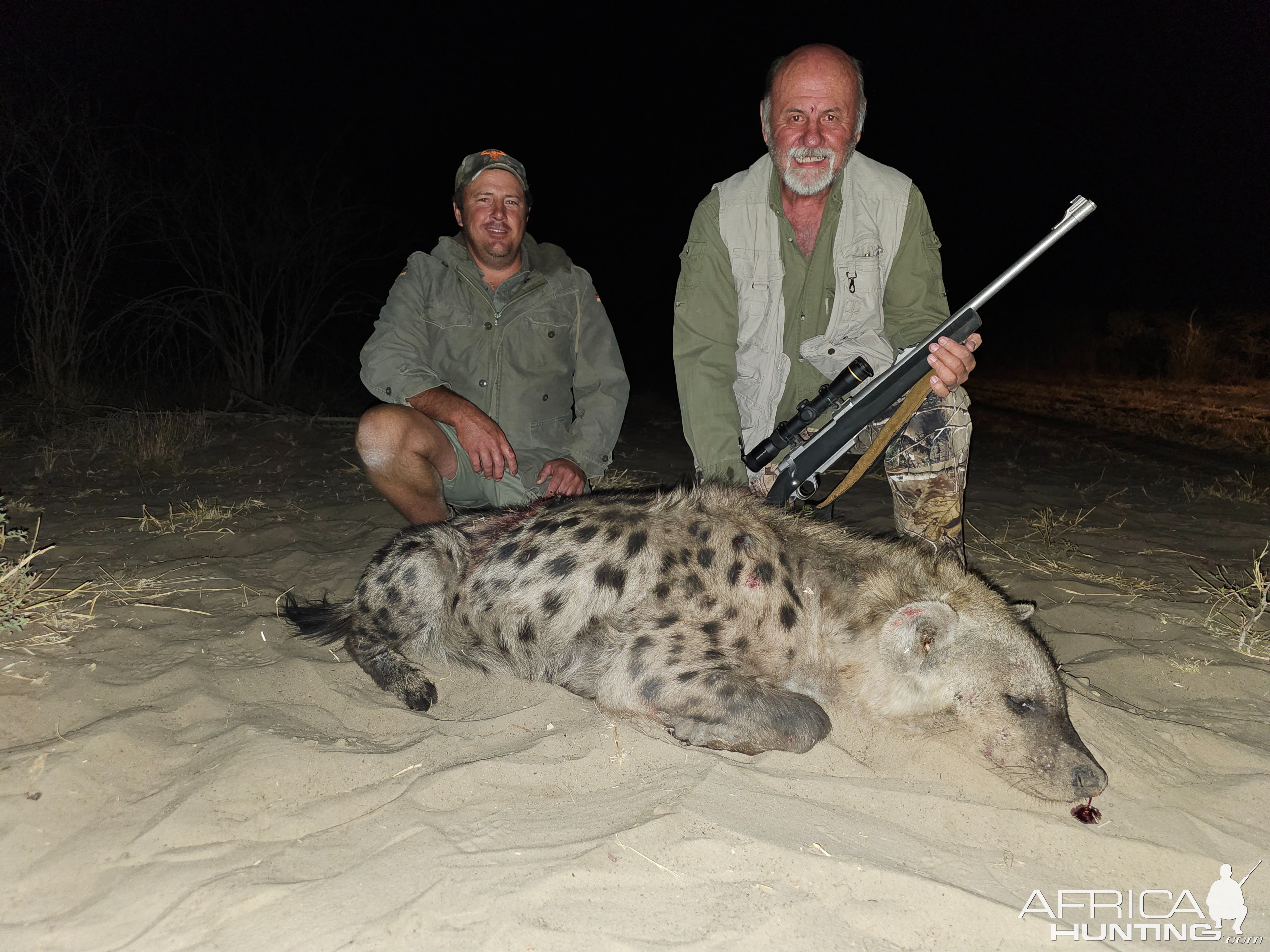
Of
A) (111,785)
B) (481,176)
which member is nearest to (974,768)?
(111,785)

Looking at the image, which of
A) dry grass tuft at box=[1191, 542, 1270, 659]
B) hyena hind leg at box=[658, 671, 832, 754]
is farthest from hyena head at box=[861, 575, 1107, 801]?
dry grass tuft at box=[1191, 542, 1270, 659]

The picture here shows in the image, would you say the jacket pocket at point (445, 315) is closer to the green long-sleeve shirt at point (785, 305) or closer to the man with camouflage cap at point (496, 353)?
the man with camouflage cap at point (496, 353)

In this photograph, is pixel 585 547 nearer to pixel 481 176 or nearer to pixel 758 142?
pixel 481 176

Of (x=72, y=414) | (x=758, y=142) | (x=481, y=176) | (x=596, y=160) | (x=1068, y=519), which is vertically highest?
(x=758, y=142)

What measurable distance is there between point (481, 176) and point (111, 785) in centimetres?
296

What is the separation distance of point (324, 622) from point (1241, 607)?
12.2 feet

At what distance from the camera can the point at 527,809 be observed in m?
2.00

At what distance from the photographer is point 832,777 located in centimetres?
217

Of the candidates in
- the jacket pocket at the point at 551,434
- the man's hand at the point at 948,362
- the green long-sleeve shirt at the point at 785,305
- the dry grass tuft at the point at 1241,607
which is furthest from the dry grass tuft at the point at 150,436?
the dry grass tuft at the point at 1241,607

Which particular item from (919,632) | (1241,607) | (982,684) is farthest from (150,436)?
(1241,607)

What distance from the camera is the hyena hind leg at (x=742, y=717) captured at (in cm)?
229

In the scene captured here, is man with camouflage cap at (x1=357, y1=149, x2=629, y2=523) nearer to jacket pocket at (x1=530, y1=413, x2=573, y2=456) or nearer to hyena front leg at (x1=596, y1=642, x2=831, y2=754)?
jacket pocket at (x1=530, y1=413, x2=573, y2=456)

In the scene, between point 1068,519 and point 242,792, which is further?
point 1068,519

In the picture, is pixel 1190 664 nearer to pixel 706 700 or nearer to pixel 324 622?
pixel 706 700
